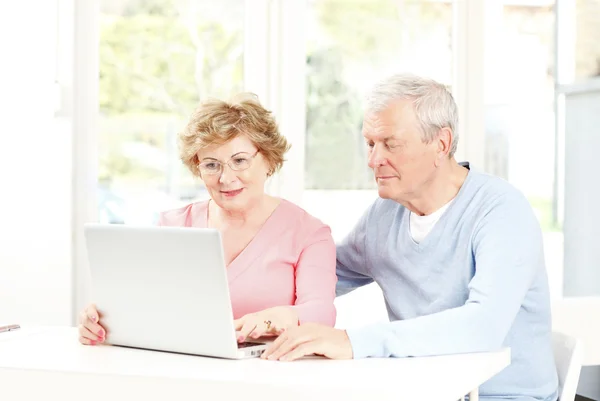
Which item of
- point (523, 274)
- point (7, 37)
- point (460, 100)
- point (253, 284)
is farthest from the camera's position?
point (460, 100)

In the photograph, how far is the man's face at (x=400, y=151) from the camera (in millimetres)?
2115

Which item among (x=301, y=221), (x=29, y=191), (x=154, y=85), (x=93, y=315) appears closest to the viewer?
(x=93, y=315)

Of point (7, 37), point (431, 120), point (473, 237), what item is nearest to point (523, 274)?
point (473, 237)

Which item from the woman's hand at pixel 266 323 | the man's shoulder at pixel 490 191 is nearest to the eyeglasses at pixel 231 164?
the woman's hand at pixel 266 323

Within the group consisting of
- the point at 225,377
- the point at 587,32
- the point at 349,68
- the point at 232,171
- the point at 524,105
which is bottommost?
the point at 225,377

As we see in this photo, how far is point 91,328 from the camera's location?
1.82 metres

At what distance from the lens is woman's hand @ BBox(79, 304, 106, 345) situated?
1815 mm

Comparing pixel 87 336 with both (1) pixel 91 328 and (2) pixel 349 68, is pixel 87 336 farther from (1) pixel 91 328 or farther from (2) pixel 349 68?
(2) pixel 349 68

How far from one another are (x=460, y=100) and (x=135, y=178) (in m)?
1.39

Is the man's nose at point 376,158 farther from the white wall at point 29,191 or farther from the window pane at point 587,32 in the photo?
the window pane at point 587,32

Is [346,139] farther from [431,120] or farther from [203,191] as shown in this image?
[431,120]

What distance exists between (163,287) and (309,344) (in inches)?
11.4

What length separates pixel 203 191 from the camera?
365 cm

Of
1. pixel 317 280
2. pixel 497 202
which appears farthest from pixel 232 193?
pixel 497 202
